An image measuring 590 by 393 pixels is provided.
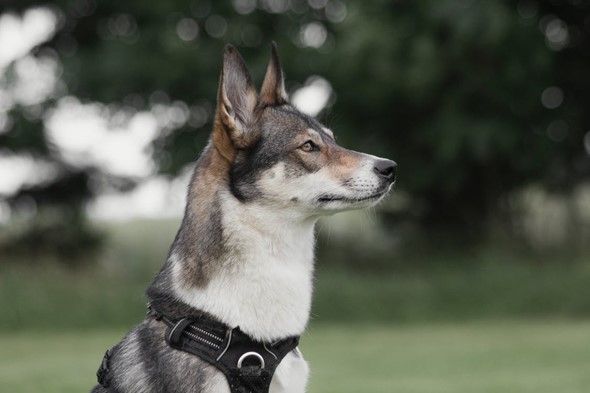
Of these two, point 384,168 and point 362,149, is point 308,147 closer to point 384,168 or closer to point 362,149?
point 384,168

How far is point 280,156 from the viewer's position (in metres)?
5.05

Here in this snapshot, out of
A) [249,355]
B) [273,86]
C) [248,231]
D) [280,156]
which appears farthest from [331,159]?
[249,355]

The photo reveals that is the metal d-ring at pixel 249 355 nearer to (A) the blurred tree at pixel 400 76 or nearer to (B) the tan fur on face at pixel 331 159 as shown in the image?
(B) the tan fur on face at pixel 331 159

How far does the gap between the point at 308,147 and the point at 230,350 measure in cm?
107

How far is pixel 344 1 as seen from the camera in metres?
18.5

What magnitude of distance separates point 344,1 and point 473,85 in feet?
9.13

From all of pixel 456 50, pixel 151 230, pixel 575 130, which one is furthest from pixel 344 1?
pixel 151 230

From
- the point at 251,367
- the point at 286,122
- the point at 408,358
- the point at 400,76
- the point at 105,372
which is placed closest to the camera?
the point at 251,367

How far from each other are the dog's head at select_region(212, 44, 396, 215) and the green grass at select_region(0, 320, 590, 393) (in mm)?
5881

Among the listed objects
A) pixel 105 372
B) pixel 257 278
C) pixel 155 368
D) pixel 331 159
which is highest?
pixel 331 159

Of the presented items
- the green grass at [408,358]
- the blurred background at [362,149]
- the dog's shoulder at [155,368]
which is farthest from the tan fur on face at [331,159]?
the blurred background at [362,149]

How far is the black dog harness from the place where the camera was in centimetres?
463

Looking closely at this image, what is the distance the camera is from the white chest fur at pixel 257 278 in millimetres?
4727

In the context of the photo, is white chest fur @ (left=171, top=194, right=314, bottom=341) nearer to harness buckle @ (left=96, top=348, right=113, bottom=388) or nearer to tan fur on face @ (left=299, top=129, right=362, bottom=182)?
tan fur on face @ (left=299, top=129, right=362, bottom=182)
